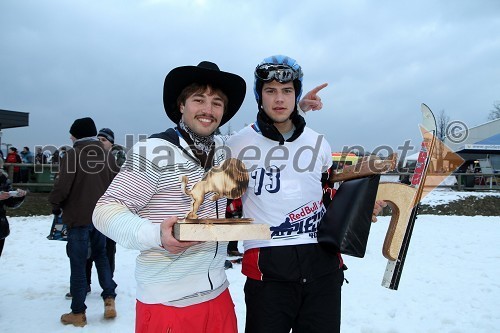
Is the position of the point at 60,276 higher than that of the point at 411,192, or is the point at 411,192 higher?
the point at 411,192

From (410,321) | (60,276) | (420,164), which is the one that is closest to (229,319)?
(420,164)

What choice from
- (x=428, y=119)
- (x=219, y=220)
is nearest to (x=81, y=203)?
(x=219, y=220)

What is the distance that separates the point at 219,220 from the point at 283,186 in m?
0.75

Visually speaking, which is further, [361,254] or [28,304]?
[28,304]

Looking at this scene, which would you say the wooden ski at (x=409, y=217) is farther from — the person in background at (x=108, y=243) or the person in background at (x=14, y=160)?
the person in background at (x=14, y=160)

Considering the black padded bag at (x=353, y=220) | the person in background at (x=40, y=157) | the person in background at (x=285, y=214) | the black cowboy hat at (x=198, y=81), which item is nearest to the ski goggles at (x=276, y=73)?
the person in background at (x=285, y=214)

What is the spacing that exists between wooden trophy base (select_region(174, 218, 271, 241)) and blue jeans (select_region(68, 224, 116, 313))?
9.88 ft

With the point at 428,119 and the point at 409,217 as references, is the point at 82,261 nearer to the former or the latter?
the point at 409,217

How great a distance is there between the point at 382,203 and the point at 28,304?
4122mm

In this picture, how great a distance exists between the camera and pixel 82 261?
406 centimetres

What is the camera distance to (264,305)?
2.12 metres

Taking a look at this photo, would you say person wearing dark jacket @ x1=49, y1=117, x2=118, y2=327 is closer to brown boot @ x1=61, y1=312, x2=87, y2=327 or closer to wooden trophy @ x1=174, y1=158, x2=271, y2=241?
brown boot @ x1=61, y1=312, x2=87, y2=327

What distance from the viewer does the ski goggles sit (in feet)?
7.39

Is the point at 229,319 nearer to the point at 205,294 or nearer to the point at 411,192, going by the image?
the point at 205,294
